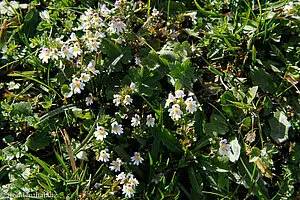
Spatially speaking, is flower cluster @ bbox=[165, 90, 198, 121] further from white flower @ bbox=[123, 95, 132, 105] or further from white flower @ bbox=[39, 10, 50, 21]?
white flower @ bbox=[39, 10, 50, 21]

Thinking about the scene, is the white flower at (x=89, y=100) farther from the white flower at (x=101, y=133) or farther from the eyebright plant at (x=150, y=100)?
the white flower at (x=101, y=133)

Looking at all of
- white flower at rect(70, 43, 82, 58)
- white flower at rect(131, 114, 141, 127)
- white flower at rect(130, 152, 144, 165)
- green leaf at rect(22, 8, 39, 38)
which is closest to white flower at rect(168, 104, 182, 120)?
white flower at rect(131, 114, 141, 127)

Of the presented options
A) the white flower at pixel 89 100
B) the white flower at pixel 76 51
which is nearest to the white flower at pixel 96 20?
the white flower at pixel 76 51

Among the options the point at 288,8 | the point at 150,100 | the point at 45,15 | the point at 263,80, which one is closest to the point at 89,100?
the point at 150,100

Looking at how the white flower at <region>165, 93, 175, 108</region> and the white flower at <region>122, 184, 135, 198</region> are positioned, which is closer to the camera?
the white flower at <region>122, 184, 135, 198</region>

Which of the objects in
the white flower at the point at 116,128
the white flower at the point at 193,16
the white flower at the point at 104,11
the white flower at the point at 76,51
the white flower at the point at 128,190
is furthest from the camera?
the white flower at the point at 193,16

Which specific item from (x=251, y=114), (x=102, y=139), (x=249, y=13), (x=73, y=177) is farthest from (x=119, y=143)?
(x=249, y=13)
